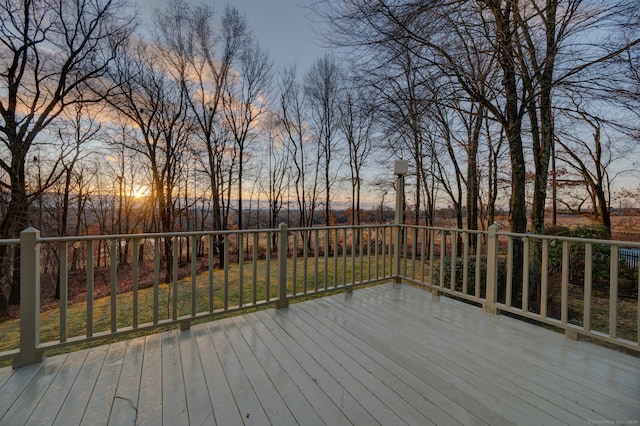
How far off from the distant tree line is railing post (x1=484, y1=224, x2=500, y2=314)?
205cm

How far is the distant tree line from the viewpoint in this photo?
3270 mm

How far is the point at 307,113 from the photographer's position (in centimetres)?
1088

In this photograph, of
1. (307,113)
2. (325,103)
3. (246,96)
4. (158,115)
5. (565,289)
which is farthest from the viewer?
(307,113)

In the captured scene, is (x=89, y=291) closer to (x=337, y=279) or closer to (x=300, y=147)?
(x=337, y=279)

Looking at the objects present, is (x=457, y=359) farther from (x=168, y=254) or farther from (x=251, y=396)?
(x=168, y=254)

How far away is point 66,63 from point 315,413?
9091 mm

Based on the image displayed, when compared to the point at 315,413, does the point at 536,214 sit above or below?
above

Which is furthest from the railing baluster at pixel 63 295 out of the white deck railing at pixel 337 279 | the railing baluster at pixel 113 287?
the railing baluster at pixel 113 287

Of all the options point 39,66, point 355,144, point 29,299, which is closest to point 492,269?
point 29,299

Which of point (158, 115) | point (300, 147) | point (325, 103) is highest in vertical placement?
point (325, 103)

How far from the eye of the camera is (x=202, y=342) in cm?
227

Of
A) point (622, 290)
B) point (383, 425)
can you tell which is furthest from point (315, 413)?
point (622, 290)

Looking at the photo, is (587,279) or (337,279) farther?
(337,279)

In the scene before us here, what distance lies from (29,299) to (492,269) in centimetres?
406
